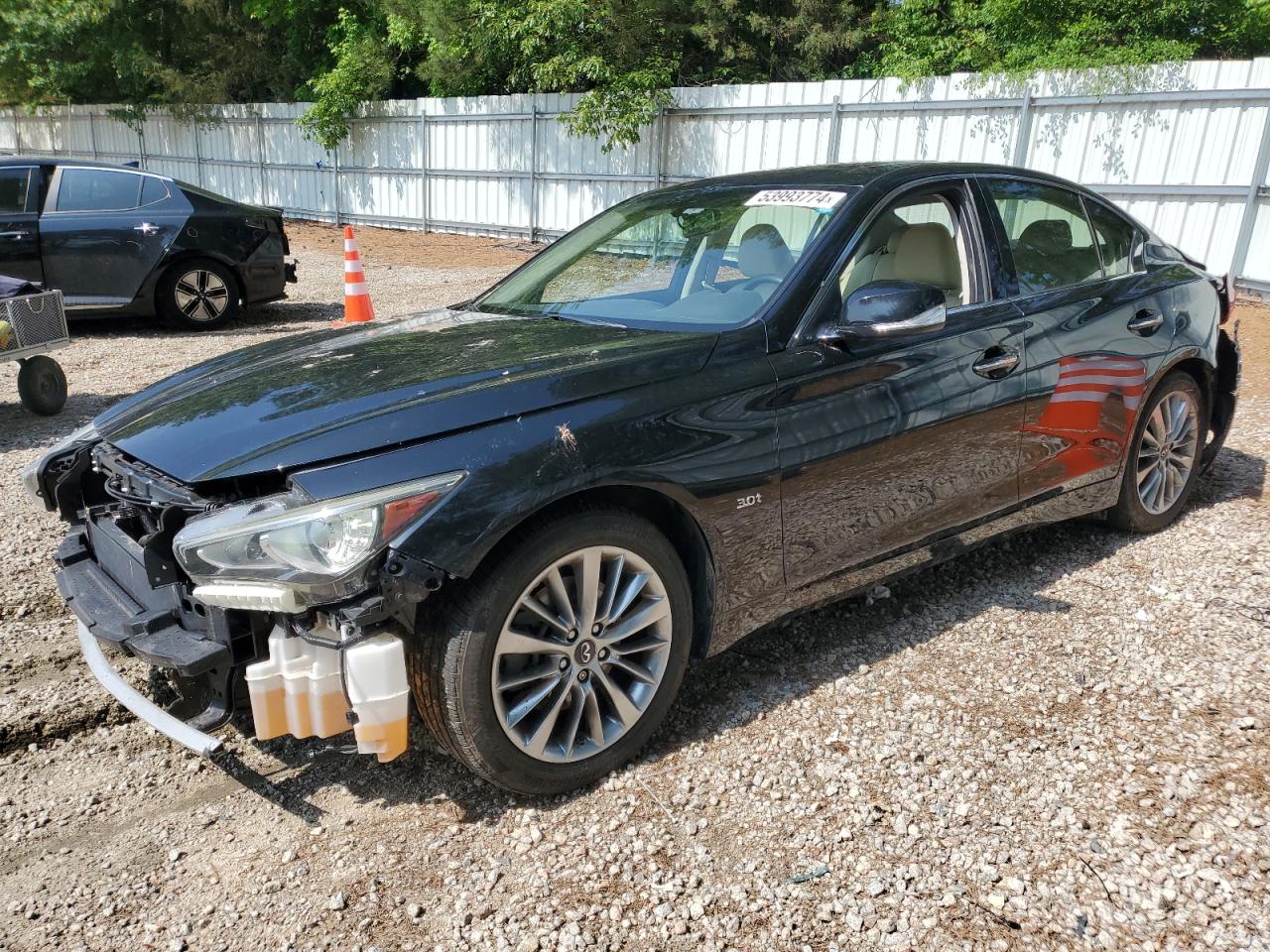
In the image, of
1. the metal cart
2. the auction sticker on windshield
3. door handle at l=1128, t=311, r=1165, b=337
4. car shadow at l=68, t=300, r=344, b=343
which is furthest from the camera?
car shadow at l=68, t=300, r=344, b=343

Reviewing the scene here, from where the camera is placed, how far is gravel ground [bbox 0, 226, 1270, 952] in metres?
2.41

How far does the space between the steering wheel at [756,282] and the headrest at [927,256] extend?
0.56 metres

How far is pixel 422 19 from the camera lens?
67.8 ft

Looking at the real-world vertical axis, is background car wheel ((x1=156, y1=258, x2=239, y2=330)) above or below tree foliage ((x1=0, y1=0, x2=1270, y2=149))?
below

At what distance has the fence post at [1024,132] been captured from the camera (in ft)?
40.9

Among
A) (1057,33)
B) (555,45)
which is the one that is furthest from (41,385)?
(1057,33)

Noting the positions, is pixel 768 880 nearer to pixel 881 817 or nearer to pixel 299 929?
pixel 881 817

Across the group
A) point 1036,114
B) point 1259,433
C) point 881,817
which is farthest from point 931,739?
point 1036,114

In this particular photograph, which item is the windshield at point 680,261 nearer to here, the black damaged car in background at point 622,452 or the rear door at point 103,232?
the black damaged car in background at point 622,452

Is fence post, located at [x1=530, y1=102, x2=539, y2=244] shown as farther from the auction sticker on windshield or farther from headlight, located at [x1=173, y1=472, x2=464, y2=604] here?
headlight, located at [x1=173, y1=472, x2=464, y2=604]

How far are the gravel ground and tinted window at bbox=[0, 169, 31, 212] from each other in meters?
6.67

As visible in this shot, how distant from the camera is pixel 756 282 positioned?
3383mm

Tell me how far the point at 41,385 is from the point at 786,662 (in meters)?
5.62

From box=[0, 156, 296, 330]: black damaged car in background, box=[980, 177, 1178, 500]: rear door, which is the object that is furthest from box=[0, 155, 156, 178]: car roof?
box=[980, 177, 1178, 500]: rear door
